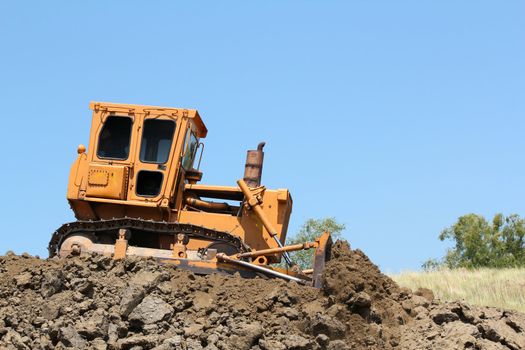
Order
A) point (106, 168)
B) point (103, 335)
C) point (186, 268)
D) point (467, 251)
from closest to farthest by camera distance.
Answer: point (103, 335) < point (186, 268) < point (106, 168) < point (467, 251)

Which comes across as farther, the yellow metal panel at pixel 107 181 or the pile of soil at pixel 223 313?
the yellow metal panel at pixel 107 181

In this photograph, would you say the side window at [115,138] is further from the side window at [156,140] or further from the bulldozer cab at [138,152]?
the side window at [156,140]

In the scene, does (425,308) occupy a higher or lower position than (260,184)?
lower

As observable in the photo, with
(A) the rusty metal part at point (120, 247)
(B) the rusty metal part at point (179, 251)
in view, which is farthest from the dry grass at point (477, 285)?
(A) the rusty metal part at point (120, 247)

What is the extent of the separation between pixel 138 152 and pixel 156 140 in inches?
14.2

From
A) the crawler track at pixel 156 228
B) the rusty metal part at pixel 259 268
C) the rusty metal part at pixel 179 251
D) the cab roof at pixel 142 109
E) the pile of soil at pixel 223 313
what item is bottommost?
the pile of soil at pixel 223 313

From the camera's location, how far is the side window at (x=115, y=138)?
14844 millimetres

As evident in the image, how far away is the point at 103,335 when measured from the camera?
11.6m

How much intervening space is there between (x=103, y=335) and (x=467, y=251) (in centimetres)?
2550

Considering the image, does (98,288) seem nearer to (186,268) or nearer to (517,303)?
(186,268)

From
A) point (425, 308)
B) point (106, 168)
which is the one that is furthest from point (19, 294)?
point (425, 308)

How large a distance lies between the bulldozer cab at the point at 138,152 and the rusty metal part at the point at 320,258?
2595 millimetres

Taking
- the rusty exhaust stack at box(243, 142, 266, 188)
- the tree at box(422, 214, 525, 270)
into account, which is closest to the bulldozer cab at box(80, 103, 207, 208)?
the rusty exhaust stack at box(243, 142, 266, 188)

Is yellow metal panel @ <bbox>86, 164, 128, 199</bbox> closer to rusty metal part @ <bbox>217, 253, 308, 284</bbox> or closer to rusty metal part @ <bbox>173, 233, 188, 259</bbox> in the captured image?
rusty metal part @ <bbox>173, 233, 188, 259</bbox>
